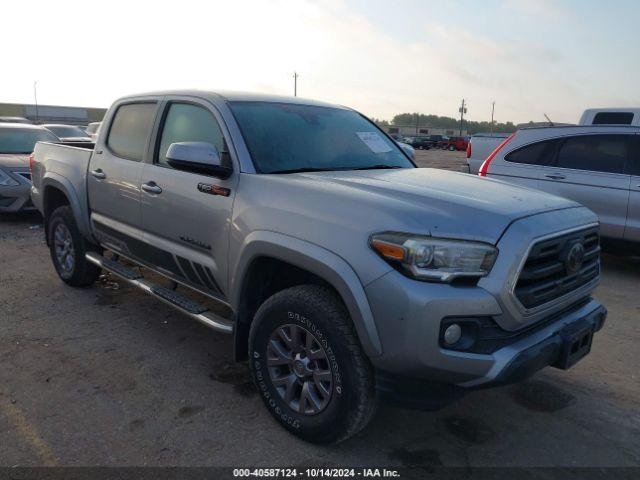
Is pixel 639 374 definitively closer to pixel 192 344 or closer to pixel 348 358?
pixel 348 358

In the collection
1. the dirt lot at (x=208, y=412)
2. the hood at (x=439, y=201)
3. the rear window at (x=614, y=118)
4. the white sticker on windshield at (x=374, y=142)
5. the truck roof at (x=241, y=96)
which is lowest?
the dirt lot at (x=208, y=412)

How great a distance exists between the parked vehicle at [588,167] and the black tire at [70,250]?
505 centimetres

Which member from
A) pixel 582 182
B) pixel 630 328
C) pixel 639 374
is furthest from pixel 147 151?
pixel 582 182

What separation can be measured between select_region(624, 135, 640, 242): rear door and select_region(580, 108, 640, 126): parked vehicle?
135 inches

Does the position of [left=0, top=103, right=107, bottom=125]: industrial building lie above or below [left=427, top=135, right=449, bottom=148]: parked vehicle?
above

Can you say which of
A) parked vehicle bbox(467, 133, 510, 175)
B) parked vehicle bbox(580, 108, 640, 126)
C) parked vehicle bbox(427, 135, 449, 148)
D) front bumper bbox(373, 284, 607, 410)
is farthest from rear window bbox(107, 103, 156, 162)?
parked vehicle bbox(427, 135, 449, 148)

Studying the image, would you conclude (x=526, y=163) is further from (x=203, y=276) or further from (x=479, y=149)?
(x=203, y=276)

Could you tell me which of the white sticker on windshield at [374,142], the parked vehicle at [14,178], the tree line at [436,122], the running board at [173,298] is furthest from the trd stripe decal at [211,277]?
the tree line at [436,122]

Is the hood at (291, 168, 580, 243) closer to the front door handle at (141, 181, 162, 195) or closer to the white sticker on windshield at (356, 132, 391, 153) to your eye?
the white sticker on windshield at (356, 132, 391, 153)

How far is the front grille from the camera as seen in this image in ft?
8.48

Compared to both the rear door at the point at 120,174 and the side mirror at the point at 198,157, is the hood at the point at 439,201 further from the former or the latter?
the rear door at the point at 120,174

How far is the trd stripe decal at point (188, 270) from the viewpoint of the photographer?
3.70 metres

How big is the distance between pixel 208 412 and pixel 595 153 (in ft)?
18.5

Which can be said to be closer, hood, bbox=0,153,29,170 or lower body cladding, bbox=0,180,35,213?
lower body cladding, bbox=0,180,35,213
